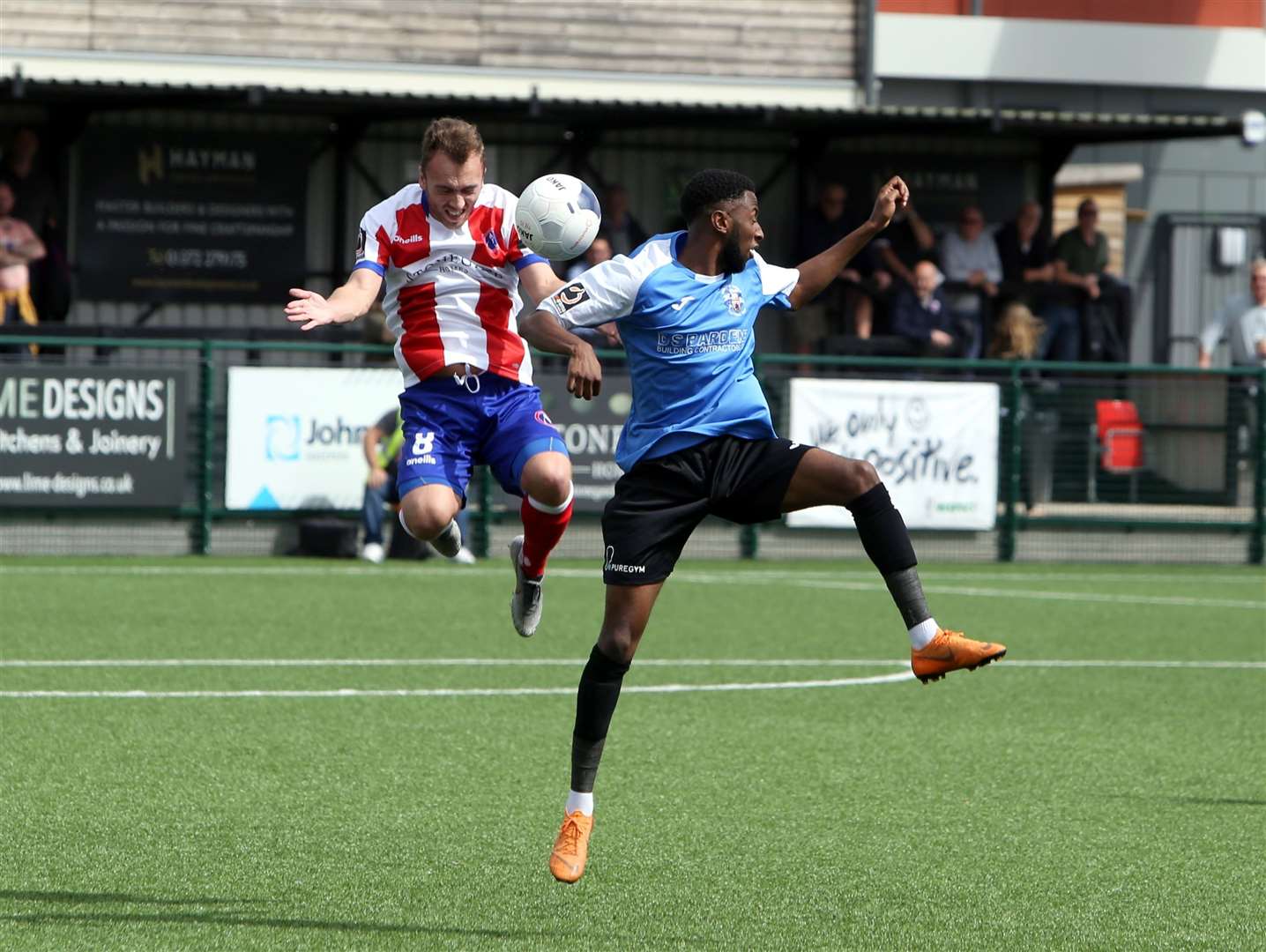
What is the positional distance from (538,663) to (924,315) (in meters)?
9.70

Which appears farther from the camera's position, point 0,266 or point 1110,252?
point 1110,252

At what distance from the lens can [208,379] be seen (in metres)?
19.1

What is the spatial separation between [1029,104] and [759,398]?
21.1 meters

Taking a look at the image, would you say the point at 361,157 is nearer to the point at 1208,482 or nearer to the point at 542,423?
the point at 1208,482

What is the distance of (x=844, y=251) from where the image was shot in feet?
25.1

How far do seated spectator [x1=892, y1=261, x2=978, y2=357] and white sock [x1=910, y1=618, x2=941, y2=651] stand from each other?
14.7 metres

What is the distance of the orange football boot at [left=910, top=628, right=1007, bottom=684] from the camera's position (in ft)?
23.0

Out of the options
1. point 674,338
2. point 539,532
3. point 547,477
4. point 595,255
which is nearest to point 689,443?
point 674,338

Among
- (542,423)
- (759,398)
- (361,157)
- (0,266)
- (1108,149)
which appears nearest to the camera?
(759,398)

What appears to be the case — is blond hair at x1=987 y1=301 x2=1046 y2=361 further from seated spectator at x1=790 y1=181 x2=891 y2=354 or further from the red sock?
the red sock

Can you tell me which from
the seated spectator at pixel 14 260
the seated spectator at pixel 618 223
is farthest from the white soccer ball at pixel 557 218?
the seated spectator at pixel 618 223

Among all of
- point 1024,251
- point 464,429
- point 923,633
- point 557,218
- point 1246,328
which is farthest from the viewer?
point 1024,251

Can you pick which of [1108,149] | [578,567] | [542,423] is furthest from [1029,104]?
[542,423]

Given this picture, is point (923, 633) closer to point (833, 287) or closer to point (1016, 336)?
point (1016, 336)
